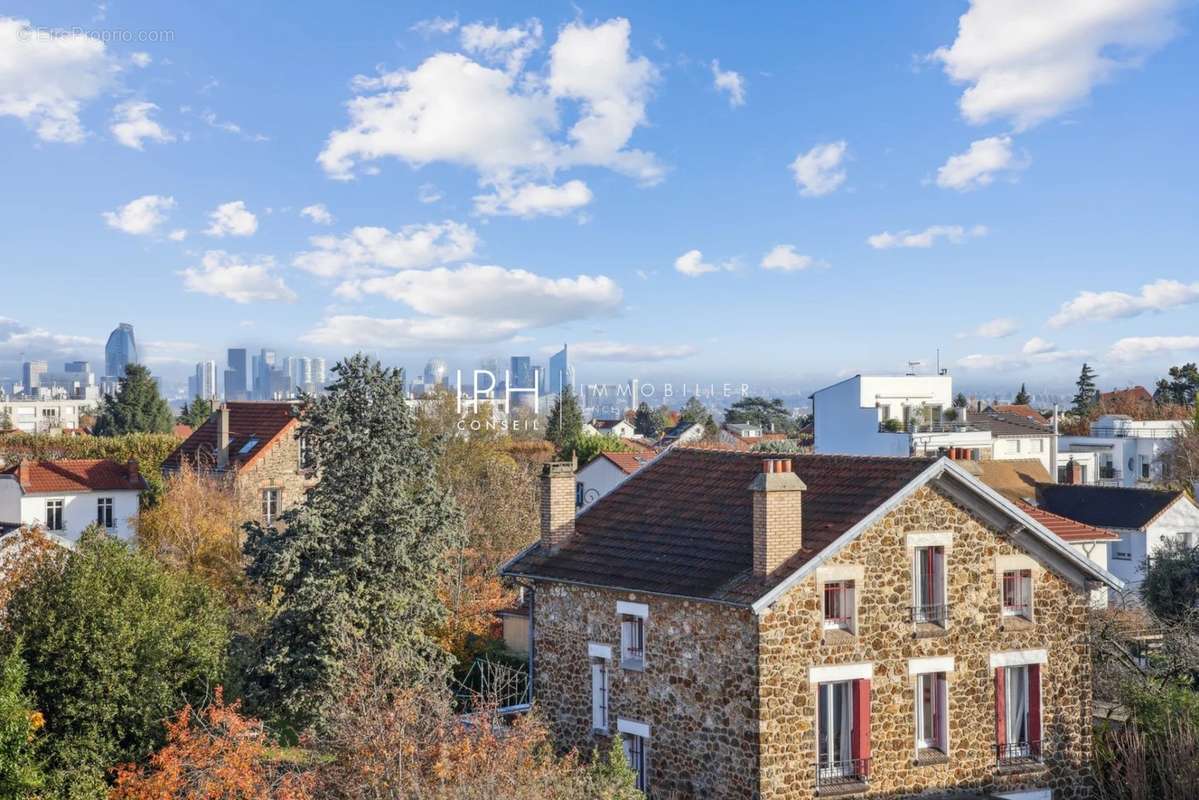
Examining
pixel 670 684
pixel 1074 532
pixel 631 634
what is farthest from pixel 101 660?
pixel 1074 532

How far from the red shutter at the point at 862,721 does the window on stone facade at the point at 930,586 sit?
1.93 meters

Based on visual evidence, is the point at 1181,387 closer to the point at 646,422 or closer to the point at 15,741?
the point at 646,422

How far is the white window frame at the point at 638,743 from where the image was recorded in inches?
955

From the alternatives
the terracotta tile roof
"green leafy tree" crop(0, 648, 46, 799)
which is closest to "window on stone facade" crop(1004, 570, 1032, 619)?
the terracotta tile roof

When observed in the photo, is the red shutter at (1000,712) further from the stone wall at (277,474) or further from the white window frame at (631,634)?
the stone wall at (277,474)

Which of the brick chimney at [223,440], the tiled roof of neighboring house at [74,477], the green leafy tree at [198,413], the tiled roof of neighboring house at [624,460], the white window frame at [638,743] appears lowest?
the white window frame at [638,743]

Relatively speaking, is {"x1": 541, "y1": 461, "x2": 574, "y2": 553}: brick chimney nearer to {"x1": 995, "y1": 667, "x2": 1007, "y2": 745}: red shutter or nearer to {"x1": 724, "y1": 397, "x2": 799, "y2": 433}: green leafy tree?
{"x1": 995, "y1": 667, "x2": 1007, "y2": 745}: red shutter

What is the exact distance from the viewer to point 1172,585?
39.3 m

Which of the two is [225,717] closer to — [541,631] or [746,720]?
[541,631]

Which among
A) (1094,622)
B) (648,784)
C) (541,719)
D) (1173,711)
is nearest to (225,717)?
(541,719)

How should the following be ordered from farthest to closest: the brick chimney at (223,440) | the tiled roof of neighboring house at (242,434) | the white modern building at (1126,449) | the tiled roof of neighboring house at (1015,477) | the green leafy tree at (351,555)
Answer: the white modern building at (1126,449) < the brick chimney at (223,440) < the tiled roof of neighboring house at (242,434) < the tiled roof of neighboring house at (1015,477) < the green leafy tree at (351,555)

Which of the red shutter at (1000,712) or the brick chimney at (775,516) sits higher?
the brick chimney at (775,516)

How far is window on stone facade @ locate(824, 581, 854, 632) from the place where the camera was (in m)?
23.0

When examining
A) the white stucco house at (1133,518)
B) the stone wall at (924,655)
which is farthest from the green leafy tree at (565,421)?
the stone wall at (924,655)
